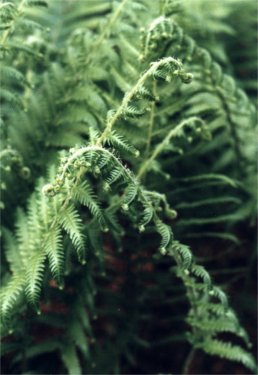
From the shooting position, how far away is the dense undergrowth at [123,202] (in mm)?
1686

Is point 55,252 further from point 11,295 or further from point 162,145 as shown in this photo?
point 162,145

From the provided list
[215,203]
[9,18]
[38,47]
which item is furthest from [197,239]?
[9,18]

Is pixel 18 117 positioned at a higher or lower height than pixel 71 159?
higher

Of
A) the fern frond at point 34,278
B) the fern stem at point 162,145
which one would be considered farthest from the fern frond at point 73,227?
the fern stem at point 162,145

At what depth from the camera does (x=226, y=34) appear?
3.25m

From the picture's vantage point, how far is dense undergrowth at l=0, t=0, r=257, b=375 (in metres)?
1.69

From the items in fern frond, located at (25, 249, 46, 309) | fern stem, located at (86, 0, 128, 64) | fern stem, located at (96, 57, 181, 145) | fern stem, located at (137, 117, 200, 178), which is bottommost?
fern frond, located at (25, 249, 46, 309)

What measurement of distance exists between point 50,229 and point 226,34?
201cm

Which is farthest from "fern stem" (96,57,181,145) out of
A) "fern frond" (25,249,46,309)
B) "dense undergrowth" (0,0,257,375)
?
"fern frond" (25,249,46,309)

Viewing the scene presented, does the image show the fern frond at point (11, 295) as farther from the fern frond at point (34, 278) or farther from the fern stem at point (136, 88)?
the fern stem at point (136, 88)

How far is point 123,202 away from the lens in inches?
65.0

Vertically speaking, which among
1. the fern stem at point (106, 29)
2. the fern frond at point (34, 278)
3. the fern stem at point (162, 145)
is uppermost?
the fern stem at point (106, 29)

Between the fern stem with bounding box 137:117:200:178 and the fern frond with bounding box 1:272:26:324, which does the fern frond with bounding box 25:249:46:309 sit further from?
the fern stem with bounding box 137:117:200:178

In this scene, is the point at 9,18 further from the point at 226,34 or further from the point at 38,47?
the point at 226,34
